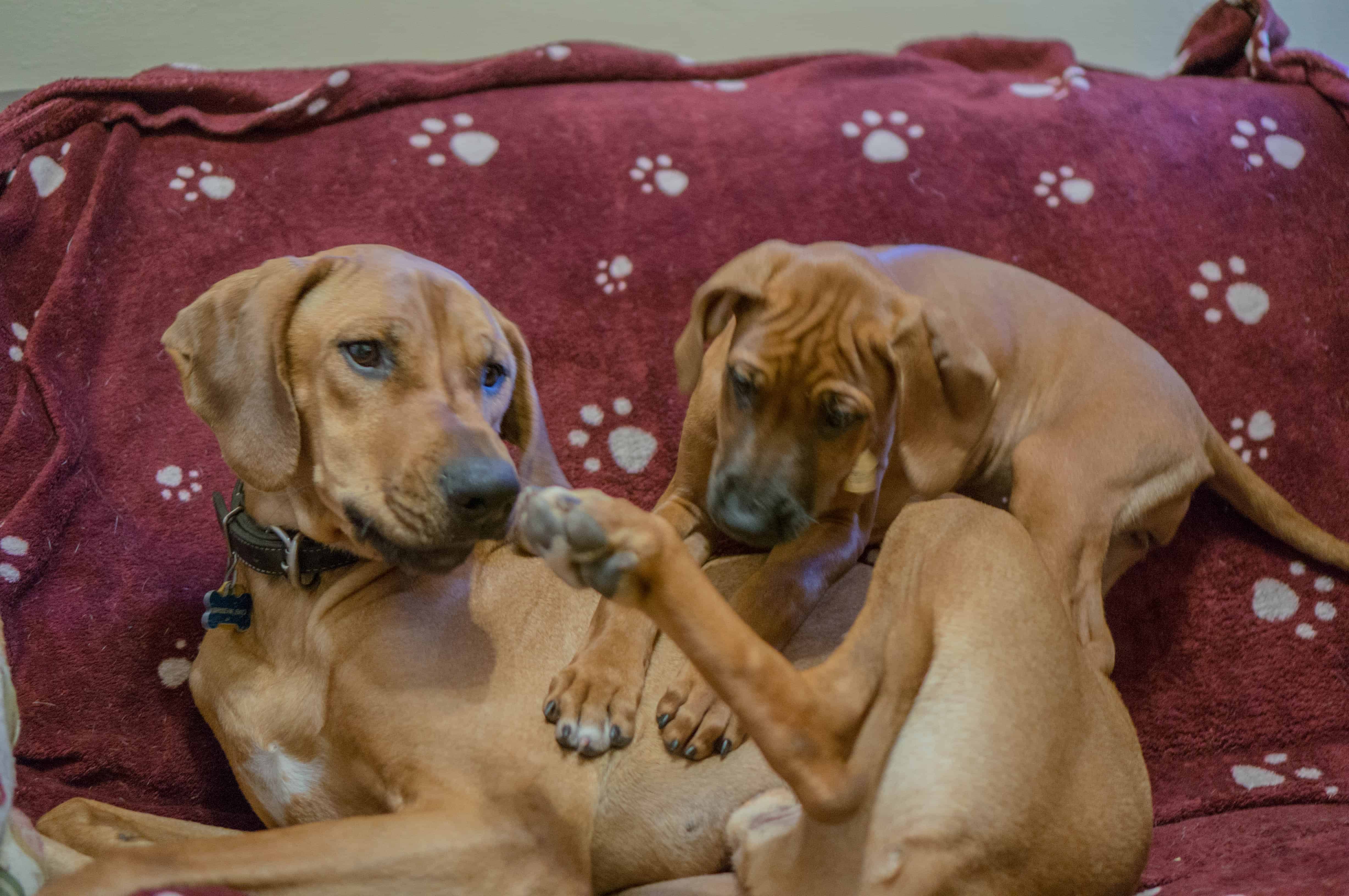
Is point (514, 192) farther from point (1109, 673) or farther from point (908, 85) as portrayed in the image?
point (1109, 673)

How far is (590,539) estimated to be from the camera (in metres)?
1.58

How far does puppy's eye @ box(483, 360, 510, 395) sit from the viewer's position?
207cm

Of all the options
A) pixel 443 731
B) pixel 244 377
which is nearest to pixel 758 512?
pixel 443 731

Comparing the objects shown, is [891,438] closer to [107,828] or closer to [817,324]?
[817,324]

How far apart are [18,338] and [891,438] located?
6.74 ft

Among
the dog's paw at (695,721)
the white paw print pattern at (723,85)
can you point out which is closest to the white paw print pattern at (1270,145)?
the white paw print pattern at (723,85)

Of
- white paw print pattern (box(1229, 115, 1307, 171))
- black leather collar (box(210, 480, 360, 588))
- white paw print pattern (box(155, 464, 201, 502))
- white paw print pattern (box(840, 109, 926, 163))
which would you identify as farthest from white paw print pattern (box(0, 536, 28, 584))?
white paw print pattern (box(1229, 115, 1307, 171))

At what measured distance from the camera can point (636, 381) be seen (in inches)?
108

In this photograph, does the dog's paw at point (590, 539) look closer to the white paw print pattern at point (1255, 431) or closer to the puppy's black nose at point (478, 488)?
the puppy's black nose at point (478, 488)

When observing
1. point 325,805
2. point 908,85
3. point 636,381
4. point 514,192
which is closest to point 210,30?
point 514,192

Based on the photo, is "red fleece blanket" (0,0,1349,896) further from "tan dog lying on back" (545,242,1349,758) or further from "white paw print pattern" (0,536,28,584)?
"tan dog lying on back" (545,242,1349,758)

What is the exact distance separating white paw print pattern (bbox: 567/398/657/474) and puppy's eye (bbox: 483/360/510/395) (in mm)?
593

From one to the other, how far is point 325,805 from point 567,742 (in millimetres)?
466

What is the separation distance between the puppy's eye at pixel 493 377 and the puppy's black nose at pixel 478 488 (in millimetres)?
302
